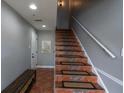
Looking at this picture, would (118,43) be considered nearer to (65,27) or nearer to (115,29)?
(115,29)

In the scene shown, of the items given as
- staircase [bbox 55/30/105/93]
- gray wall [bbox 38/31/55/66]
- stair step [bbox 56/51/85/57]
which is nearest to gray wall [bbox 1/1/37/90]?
staircase [bbox 55/30/105/93]

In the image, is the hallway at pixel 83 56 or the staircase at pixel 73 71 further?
the staircase at pixel 73 71

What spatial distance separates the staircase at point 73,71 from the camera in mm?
2676

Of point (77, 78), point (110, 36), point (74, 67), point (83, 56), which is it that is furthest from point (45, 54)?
point (110, 36)

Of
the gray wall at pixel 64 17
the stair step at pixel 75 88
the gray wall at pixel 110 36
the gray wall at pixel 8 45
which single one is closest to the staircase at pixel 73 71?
the stair step at pixel 75 88

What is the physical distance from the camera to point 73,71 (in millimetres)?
3482

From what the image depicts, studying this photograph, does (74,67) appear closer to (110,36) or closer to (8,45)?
(110,36)

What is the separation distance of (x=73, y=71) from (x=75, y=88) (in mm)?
847

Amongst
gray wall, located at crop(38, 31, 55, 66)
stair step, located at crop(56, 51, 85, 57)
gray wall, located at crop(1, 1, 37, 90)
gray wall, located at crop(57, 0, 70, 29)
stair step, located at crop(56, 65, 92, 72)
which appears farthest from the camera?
gray wall, located at crop(38, 31, 55, 66)

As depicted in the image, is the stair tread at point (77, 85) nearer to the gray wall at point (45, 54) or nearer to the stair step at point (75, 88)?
the stair step at point (75, 88)

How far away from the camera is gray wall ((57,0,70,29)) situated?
27.2 ft

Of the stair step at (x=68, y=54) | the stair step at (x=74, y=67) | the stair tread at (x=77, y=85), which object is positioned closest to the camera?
the stair tread at (x=77, y=85)

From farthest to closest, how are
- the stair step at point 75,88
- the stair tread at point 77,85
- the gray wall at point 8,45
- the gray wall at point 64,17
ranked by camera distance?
the gray wall at point 64,17, the gray wall at point 8,45, the stair tread at point 77,85, the stair step at point 75,88

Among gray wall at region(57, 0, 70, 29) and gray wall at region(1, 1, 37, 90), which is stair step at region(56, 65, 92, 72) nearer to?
gray wall at region(1, 1, 37, 90)
